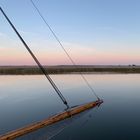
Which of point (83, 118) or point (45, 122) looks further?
point (83, 118)

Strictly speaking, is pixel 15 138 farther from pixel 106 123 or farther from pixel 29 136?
pixel 106 123

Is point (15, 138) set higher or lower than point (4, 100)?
lower

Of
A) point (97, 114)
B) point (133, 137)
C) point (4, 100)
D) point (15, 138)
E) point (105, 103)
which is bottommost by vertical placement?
point (133, 137)

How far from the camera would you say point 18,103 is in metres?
31.1

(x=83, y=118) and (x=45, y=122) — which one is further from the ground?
(x=83, y=118)

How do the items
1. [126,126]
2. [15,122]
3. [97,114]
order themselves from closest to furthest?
[126,126]
[15,122]
[97,114]

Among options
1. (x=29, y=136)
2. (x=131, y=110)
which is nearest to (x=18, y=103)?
(x=131, y=110)

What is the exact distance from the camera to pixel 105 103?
30.6 meters

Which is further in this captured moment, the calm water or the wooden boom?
the calm water

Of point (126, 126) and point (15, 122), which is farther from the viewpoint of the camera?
point (15, 122)

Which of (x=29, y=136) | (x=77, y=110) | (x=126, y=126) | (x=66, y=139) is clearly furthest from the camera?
(x=126, y=126)

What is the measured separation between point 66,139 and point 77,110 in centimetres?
374

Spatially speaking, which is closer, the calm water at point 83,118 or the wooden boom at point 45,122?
the wooden boom at point 45,122

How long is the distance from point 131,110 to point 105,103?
4666mm
